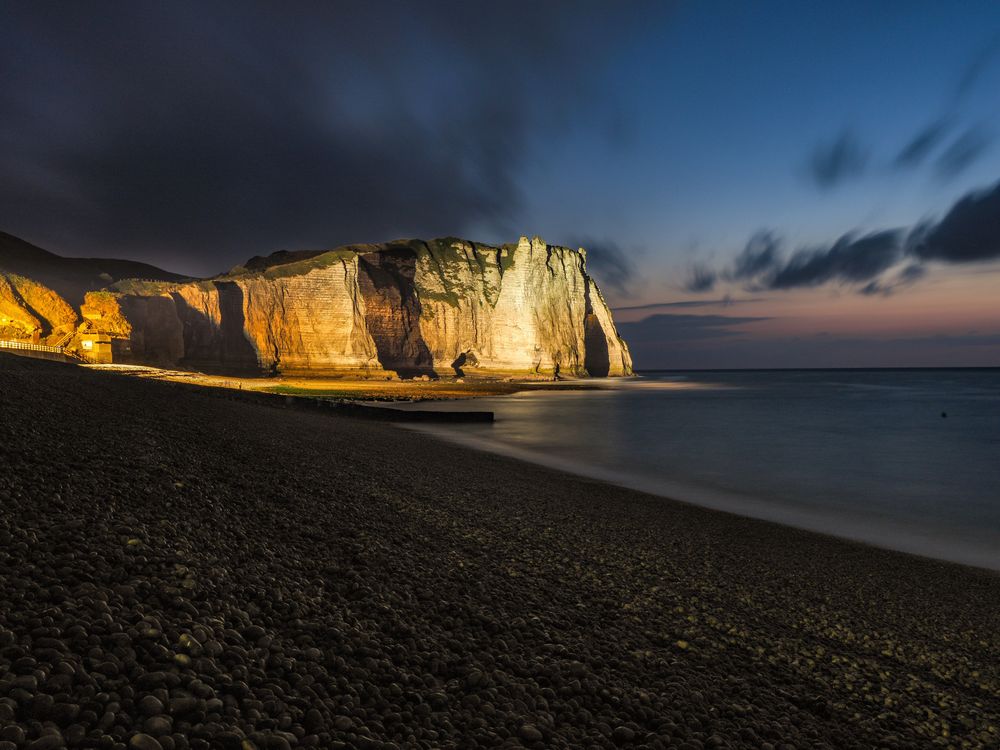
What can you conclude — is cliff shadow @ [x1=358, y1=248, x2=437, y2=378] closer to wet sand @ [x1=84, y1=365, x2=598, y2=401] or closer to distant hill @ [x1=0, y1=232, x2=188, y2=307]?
wet sand @ [x1=84, y1=365, x2=598, y2=401]

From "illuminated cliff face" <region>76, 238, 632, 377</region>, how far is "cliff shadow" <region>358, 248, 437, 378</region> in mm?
177

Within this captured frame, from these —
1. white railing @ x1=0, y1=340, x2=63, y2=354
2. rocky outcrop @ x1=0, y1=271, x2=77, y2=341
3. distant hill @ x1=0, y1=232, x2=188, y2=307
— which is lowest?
white railing @ x1=0, y1=340, x2=63, y2=354

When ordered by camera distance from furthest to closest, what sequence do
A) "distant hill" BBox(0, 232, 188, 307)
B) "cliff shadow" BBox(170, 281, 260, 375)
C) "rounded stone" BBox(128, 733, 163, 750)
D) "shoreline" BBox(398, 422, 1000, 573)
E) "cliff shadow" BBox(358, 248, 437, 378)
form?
"distant hill" BBox(0, 232, 188, 307) < "cliff shadow" BBox(358, 248, 437, 378) < "cliff shadow" BBox(170, 281, 260, 375) < "shoreline" BBox(398, 422, 1000, 573) < "rounded stone" BBox(128, 733, 163, 750)

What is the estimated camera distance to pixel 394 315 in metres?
90.5

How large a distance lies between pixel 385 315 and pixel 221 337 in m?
26.3

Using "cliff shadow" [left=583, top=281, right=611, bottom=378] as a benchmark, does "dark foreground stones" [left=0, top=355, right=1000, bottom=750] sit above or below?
below

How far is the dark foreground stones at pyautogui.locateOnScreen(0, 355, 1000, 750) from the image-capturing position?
2723mm

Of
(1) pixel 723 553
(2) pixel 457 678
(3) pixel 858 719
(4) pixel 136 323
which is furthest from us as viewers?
(4) pixel 136 323

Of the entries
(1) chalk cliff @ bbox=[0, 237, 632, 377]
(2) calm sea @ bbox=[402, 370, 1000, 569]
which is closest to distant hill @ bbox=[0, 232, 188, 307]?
(1) chalk cliff @ bbox=[0, 237, 632, 377]

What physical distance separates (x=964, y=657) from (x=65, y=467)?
9.12m

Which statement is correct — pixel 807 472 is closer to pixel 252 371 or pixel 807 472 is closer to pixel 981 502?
pixel 981 502

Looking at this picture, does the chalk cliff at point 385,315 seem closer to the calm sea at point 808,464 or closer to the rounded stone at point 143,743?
the calm sea at point 808,464

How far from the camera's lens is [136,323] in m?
61.8

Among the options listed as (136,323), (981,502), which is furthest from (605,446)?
(136,323)
